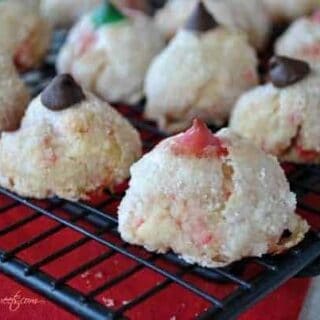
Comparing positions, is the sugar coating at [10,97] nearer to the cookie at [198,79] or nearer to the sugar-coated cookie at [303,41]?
the cookie at [198,79]

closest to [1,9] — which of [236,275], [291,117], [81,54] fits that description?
[81,54]

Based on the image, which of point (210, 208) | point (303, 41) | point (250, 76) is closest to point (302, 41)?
point (303, 41)

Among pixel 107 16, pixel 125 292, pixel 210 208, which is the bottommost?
pixel 125 292

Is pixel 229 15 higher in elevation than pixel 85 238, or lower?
higher

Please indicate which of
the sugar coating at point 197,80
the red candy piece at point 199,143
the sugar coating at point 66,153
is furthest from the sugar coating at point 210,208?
the sugar coating at point 197,80

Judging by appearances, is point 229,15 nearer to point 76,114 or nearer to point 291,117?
point 291,117

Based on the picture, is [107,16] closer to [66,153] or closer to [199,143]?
[66,153]
